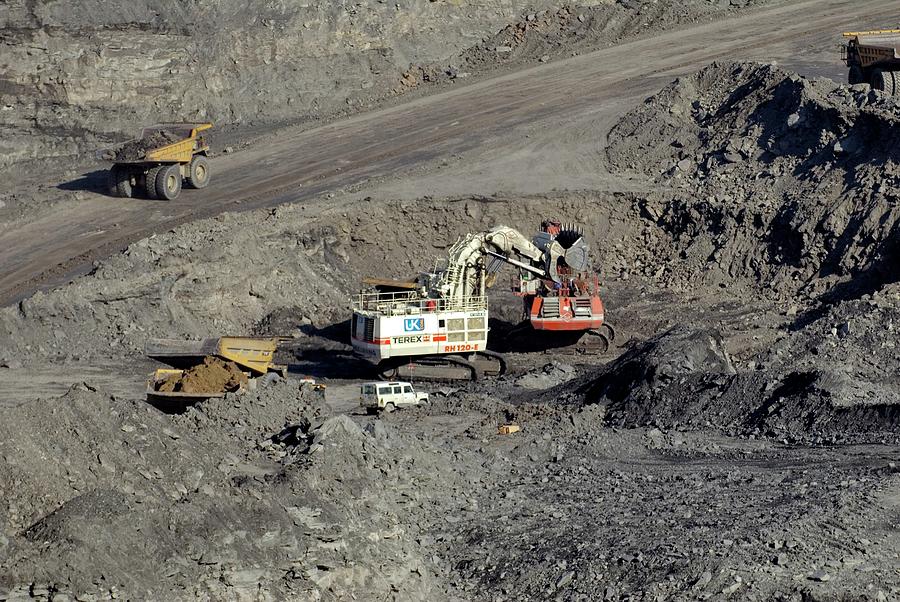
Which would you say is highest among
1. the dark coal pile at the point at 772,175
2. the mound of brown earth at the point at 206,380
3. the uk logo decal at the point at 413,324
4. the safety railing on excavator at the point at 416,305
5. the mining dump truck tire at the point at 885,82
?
the mining dump truck tire at the point at 885,82

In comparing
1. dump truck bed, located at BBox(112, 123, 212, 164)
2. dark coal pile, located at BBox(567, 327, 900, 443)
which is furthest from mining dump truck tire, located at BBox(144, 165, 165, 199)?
dark coal pile, located at BBox(567, 327, 900, 443)

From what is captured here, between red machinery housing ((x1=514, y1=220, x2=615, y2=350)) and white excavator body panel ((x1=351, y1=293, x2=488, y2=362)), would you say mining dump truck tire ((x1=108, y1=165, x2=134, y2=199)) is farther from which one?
red machinery housing ((x1=514, y1=220, x2=615, y2=350))

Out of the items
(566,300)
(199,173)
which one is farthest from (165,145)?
(566,300)

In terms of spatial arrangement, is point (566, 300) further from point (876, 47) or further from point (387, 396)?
point (876, 47)

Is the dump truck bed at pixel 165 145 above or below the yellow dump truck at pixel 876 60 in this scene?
below

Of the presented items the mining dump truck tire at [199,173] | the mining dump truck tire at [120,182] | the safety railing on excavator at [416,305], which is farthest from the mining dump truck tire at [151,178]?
the safety railing on excavator at [416,305]

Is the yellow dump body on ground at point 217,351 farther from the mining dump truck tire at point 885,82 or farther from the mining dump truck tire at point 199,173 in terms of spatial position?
the mining dump truck tire at point 885,82

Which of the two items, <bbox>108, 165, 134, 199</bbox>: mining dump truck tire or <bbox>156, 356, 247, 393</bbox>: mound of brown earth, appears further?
<bbox>108, 165, 134, 199</bbox>: mining dump truck tire
